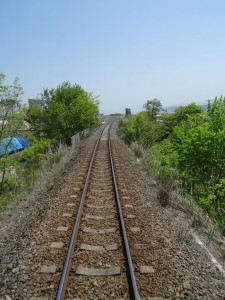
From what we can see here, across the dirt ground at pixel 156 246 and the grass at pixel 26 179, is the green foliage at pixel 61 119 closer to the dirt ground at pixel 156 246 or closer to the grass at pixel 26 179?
the grass at pixel 26 179

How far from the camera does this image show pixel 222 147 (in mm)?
9133

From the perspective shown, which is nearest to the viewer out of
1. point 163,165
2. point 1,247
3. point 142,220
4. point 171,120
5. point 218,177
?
point 1,247

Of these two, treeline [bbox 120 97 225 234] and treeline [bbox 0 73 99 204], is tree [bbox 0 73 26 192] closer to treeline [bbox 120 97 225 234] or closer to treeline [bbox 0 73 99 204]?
treeline [bbox 0 73 99 204]

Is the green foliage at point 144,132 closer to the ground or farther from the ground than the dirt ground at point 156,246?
farther from the ground

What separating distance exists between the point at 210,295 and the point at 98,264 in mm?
2093

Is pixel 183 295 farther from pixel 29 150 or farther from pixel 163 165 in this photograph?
pixel 29 150

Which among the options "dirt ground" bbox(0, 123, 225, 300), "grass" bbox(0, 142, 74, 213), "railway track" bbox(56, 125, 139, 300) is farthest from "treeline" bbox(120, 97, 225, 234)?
"grass" bbox(0, 142, 74, 213)

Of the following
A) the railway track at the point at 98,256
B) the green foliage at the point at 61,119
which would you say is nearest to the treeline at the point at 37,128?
the green foliage at the point at 61,119

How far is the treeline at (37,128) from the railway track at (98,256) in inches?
184

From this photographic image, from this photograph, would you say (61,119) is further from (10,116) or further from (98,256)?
(98,256)

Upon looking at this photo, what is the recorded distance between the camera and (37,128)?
28953 mm

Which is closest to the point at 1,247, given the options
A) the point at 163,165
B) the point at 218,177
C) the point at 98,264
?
the point at 98,264

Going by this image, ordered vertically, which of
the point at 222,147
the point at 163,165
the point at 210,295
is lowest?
the point at 210,295

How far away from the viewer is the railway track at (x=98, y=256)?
4409 mm
